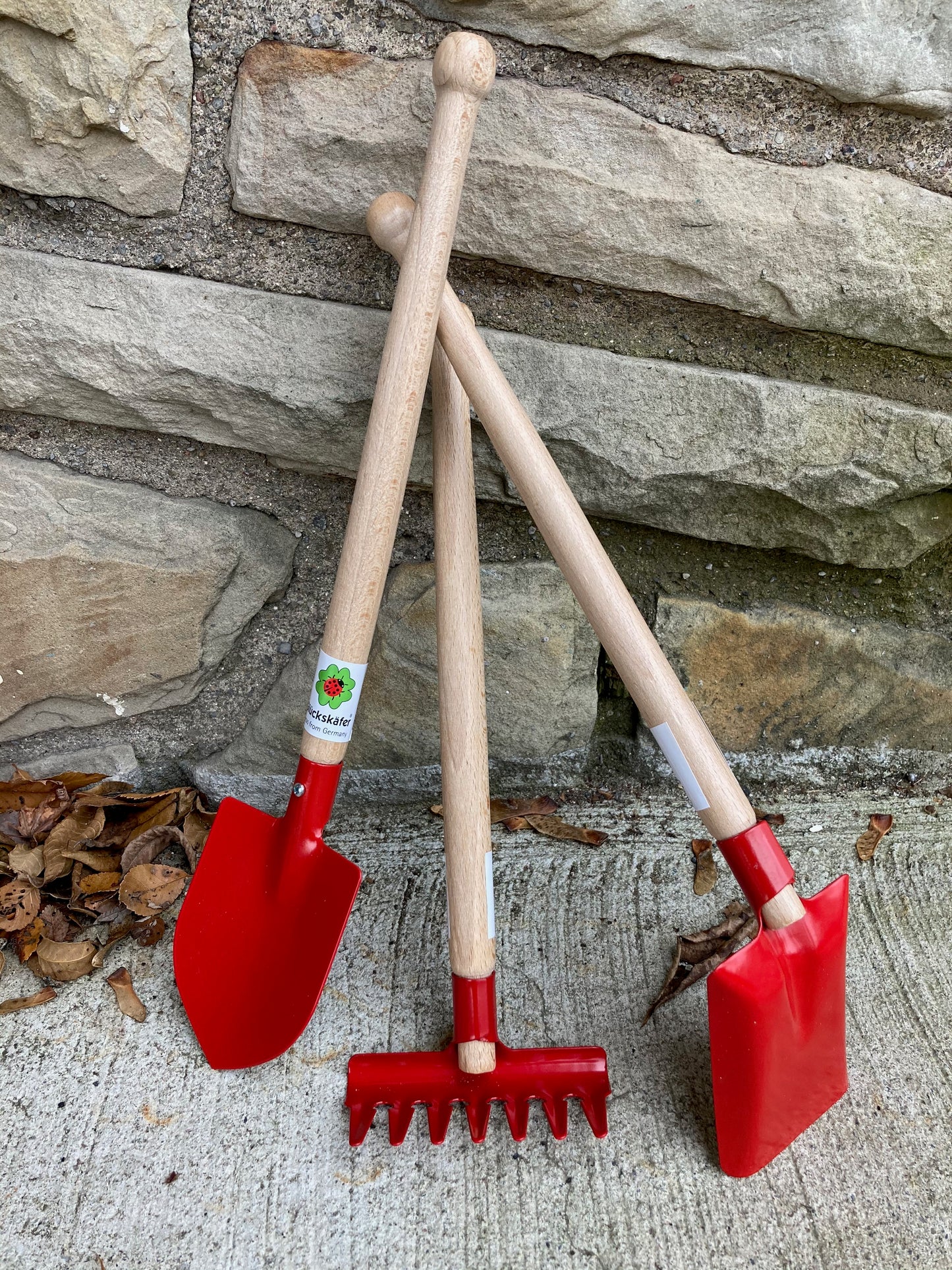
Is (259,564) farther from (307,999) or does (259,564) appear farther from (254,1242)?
(254,1242)

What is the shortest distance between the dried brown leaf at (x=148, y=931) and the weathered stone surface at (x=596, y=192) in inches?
33.1

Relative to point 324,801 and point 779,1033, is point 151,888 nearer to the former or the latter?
point 324,801

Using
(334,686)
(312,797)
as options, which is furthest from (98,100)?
(312,797)

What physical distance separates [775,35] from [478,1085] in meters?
1.10

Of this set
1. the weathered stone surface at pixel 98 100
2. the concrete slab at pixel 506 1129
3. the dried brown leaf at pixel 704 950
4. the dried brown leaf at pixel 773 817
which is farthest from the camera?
the dried brown leaf at pixel 773 817

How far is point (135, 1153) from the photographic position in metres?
0.90

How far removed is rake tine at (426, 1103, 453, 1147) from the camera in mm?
901

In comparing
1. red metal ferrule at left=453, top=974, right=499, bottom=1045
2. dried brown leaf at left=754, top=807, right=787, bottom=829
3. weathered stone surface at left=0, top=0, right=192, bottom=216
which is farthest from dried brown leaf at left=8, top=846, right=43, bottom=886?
dried brown leaf at left=754, top=807, right=787, bottom=829

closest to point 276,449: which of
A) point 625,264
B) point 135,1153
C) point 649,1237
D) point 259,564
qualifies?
point 259,564

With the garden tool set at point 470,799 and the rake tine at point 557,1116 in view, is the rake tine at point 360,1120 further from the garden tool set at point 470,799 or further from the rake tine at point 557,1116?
the rake tine at point 557,1116

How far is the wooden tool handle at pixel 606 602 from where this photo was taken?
909 mm

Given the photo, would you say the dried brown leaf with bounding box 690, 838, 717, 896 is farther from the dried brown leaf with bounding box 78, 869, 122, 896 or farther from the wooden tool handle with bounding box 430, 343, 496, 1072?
the dried brown leaf with bounding box 78, 869, 122, 896

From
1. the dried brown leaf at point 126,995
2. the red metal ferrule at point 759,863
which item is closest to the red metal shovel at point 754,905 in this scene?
the red metal ferrule at point 759,863

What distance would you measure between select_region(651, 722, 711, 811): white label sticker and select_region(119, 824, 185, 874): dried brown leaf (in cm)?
66
